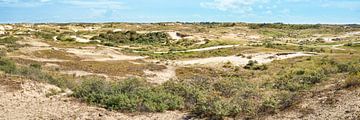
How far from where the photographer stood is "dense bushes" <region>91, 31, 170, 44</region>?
11334 cm

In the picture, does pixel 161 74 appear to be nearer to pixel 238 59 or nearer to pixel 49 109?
pixel 238 59

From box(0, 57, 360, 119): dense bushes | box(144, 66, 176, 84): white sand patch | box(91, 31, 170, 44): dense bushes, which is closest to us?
box(0, 57, 360, 119): dense bushes

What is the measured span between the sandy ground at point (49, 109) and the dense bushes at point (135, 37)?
3263 inches

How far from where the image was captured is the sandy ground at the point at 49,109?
23.8 metres

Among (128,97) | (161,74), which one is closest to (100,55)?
(161,74)

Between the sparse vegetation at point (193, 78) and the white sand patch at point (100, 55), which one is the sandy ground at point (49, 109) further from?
the white sand patch at point (100, 55)

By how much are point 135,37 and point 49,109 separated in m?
93.5

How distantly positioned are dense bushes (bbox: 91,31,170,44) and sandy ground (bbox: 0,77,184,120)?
82885 millimetres

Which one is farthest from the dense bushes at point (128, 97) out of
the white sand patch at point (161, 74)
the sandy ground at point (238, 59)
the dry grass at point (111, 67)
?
the sandy ground at point (238, 59)

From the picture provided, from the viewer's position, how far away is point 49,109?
2492 cm

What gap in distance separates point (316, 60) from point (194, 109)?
44270 mm

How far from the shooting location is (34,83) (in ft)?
99.1

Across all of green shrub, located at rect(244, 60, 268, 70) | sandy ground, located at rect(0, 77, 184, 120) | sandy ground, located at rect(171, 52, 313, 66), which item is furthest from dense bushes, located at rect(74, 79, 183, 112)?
sandy ground, located at rect(171, 52, 313, 66)

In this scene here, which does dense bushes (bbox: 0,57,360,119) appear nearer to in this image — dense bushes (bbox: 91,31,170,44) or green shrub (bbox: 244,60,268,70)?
green shrub (bbox: 244,60,268,70)
